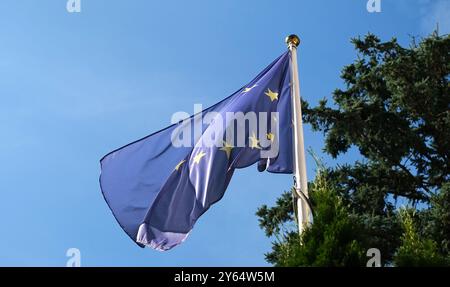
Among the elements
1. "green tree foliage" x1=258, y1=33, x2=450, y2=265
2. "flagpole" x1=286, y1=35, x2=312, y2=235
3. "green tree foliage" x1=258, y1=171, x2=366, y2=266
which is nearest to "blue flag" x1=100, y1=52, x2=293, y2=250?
"flagpole" x1=286, y1=35, x2=312, y2=235

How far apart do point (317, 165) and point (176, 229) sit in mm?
2415

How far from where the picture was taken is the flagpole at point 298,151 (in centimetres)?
858

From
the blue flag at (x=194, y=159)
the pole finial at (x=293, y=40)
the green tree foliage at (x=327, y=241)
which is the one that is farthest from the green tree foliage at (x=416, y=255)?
the pole finial at (x=293, y=40)

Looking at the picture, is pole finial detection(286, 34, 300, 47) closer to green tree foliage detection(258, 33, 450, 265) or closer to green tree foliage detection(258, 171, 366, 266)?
green tree foliage detection(258, 171, 366, 266)

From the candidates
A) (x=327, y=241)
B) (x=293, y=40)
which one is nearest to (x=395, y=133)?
→ (x=293, y=40)

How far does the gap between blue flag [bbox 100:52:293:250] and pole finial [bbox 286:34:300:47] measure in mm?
262

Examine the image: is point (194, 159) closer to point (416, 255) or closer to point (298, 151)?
point (298, 151)

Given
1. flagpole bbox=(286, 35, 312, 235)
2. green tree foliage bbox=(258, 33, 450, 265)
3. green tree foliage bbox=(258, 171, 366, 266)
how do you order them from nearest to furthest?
green tree foliage bbox=(258, 171, 366, 266)
flagpole bbox=(286, 35, 312, 235)
green tree foliage bbox=(258, 33, 450, 265)

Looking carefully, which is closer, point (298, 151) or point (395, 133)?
point (298, 151)

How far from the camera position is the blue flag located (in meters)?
9.74

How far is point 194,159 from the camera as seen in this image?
10227 millimetres

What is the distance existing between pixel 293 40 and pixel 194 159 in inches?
93.5

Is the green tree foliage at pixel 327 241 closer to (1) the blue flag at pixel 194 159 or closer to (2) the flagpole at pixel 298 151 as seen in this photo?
(2) the flagpole at pixel 298 151
